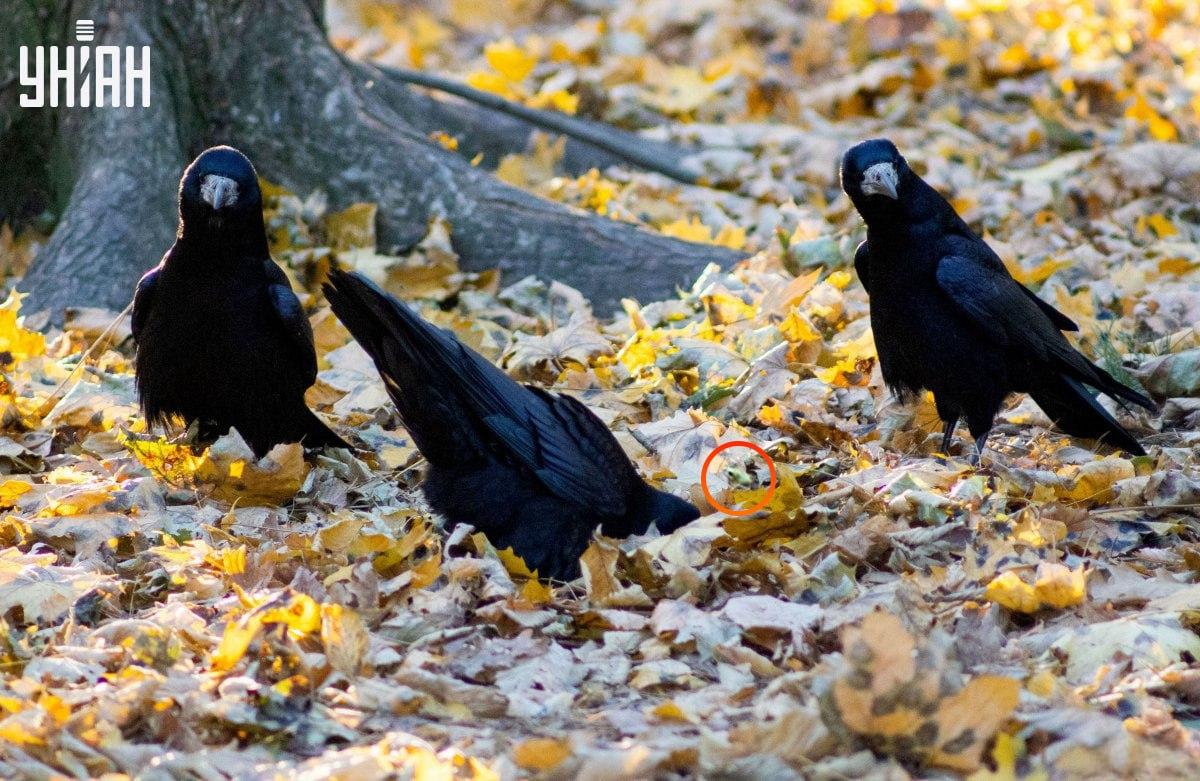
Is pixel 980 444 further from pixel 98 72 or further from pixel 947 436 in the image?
pixel 98 72

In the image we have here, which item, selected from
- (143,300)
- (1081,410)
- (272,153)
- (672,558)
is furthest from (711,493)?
(272,153)

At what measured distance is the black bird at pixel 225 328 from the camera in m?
4.96

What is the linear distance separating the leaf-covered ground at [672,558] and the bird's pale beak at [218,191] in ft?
2.70

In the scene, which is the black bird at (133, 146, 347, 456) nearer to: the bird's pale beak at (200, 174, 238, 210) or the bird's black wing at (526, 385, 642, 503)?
the bird's pale beak at (200, 174, 238, 210)

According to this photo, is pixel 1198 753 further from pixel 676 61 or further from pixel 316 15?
pixel 676 61

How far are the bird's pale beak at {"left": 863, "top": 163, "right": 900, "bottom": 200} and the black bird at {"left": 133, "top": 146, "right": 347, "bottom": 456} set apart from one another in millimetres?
2069

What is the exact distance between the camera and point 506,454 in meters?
4.44

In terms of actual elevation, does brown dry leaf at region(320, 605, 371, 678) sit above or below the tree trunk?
below

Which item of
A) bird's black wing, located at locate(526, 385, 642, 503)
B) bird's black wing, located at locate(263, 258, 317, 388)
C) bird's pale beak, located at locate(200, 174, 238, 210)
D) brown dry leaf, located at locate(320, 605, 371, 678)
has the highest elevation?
bird's pale beak, located at locate(200, 174, 238, 210)

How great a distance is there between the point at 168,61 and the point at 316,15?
0.82m

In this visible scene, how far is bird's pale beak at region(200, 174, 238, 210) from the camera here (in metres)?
4.82

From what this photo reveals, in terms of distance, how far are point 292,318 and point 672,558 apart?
1.81 meters

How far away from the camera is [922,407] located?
18.2ft

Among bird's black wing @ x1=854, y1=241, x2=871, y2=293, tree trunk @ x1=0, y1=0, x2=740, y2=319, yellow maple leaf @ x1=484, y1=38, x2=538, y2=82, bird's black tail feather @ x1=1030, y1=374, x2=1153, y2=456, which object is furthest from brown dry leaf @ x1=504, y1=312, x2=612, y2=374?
yellow maple leaf @ x1=484, y1=38, x2=538, y2=82
